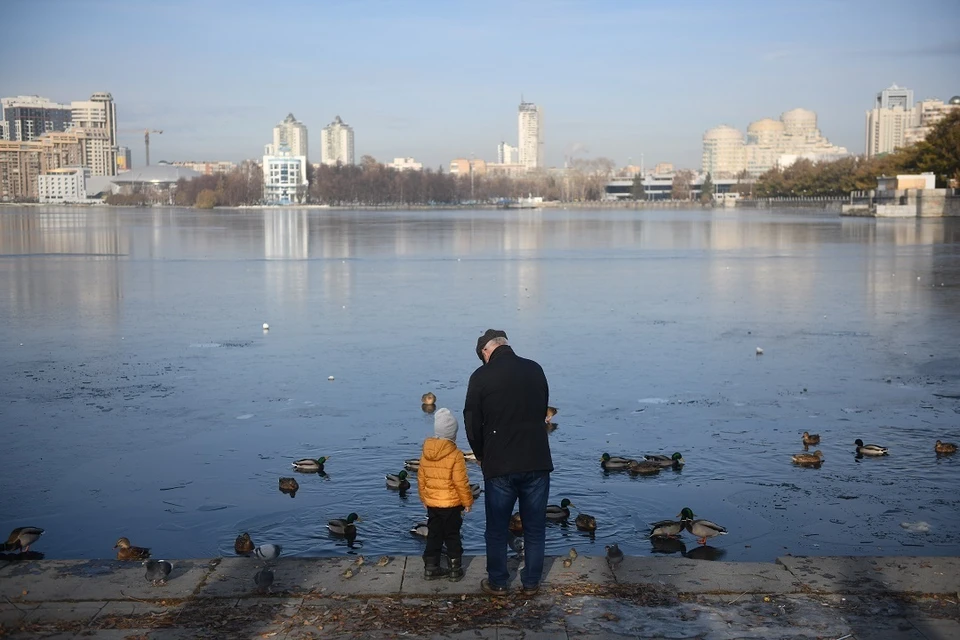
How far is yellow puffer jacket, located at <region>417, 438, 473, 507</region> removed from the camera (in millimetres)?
6168

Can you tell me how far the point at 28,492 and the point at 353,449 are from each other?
2.95 meters

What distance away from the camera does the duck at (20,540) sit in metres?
7.48

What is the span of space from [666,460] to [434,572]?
13.0 feet

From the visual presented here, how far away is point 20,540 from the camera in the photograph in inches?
295

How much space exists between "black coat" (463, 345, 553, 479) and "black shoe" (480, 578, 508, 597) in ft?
2.08

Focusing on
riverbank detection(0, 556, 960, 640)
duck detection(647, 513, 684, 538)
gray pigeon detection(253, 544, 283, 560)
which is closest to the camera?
riverbank detection(0, 556, 960, 640)

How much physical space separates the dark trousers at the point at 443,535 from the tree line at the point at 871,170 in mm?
80361

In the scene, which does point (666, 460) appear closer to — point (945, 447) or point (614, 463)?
point (614, 463)

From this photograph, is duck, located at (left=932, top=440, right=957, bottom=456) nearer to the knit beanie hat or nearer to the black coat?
the black coat

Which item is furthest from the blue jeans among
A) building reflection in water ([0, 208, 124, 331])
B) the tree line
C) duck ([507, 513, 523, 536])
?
the tree line

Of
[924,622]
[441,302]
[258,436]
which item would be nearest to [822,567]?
[924,622]

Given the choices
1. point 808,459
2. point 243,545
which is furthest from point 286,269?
point 243,545

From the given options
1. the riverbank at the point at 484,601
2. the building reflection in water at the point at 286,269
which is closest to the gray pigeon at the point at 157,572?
the riverbank at the point at 484,601

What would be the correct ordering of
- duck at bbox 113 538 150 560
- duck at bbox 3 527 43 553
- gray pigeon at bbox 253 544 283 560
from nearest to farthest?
gray pigeon at bbox 253 544 283 560
duck at bbox 113 538 150 560
duck at bbox 3 527 43 553
